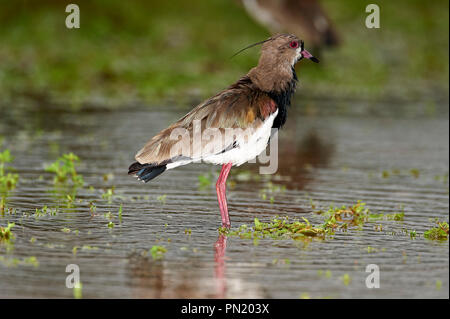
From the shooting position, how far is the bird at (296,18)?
20.0 metres

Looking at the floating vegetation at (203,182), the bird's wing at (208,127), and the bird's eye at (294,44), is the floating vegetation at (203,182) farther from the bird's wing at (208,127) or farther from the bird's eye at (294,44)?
the bird's eye at (294,44)

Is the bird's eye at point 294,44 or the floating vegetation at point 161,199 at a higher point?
the bird's eye at point 294,44

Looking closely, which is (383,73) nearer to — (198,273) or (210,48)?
(210,48)

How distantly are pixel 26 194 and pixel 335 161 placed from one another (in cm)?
457

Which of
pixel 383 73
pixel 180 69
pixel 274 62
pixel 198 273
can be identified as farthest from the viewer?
pixel 383 73

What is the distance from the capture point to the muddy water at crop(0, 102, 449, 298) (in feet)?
20.7

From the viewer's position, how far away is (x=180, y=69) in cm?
2127

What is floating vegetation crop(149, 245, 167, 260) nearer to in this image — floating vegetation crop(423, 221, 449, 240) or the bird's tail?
the bird's tail

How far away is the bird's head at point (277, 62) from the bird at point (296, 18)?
11.5m

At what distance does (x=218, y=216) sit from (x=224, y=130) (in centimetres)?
95

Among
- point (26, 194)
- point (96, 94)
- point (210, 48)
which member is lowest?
point (26, 194)

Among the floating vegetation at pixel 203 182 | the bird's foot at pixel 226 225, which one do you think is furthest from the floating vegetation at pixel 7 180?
the bird's foot at pixel 226 225

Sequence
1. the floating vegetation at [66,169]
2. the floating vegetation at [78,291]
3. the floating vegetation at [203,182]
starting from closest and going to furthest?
1. the floating vegetation at [78,291]
2. the floating vegetation at [66,169]
3. the floating vegetation at [203,182]
